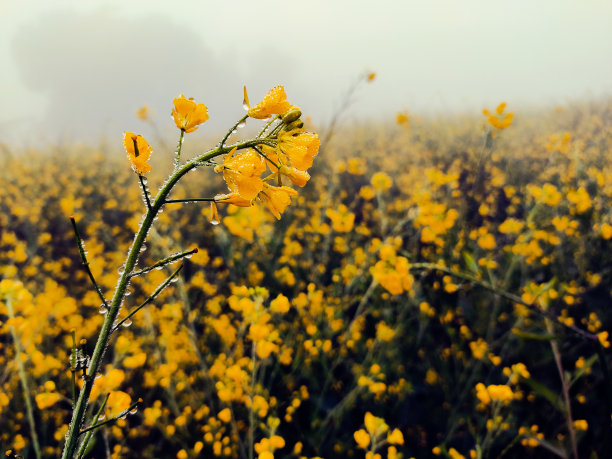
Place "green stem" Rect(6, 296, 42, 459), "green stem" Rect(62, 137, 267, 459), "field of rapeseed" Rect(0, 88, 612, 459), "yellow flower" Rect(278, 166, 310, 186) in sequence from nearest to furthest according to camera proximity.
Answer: "green stem" Rect(62, 137, 267, 459) < "yellow flower" Rect(278, 166, 310, 186) < "green stem" Rect(6, 296, 42, 459) < "field of rapeseed" Rect(0, 88, 612, 459)

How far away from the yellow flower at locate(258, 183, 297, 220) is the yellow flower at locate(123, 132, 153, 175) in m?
0.22

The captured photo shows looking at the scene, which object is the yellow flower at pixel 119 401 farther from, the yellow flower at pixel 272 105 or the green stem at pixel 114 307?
the yellow flower at pixel 272 105

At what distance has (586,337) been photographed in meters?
1.09

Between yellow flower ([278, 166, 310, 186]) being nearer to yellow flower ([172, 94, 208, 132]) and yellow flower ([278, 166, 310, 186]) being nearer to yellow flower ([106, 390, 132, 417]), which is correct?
yellow flower ([172, 94, 208, 132])

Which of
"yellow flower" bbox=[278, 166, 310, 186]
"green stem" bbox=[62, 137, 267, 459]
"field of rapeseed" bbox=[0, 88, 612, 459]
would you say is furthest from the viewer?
"field of rapeseed" bbox=[0, 88, 612, 459]

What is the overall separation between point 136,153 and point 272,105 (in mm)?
260

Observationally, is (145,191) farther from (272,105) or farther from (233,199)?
(272,105)

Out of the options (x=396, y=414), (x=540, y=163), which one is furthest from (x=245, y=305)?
(x=540, y=163)

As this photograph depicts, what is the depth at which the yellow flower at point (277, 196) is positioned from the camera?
683 millimetres

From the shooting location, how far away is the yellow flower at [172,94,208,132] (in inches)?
24.9

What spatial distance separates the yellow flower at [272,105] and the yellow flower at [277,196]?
14 cm

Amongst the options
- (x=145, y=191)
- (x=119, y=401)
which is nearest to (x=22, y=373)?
(x=119, y=401)

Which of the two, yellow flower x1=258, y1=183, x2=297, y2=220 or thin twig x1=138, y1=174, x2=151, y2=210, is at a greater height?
thin twig x1=138, y1=174, x2=151, y2=210

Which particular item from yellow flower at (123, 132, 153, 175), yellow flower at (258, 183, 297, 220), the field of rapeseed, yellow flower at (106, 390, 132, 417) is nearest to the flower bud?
the field of rapeseed
